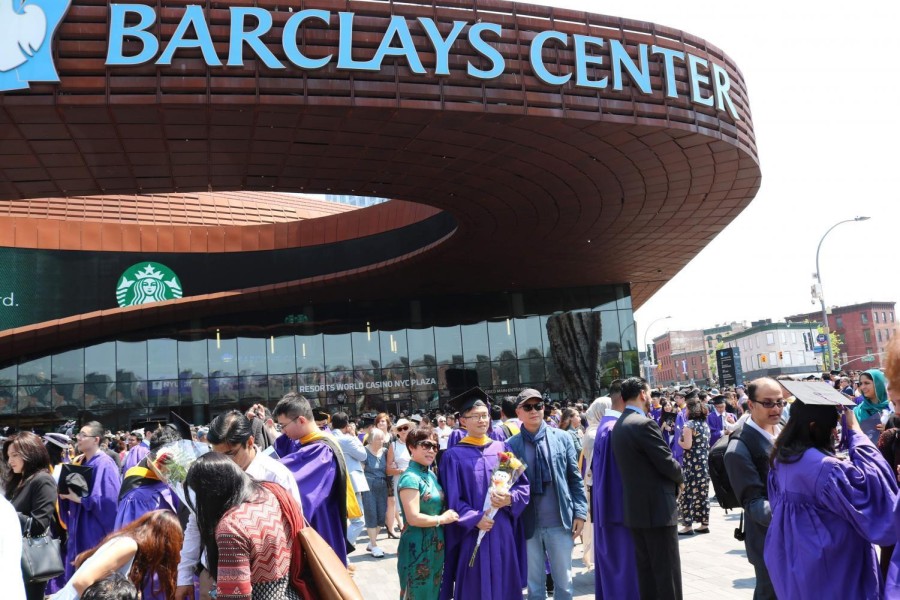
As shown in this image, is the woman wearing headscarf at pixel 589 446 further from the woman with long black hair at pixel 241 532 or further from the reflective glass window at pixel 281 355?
the reflective glass window at pixel 281 355

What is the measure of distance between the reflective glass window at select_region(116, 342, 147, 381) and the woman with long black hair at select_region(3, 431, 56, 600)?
916 inches

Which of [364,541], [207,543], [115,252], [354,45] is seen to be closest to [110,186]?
[354,45]

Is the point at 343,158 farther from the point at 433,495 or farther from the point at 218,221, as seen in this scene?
A: the point at 218,221

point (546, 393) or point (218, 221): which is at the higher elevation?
point (218, 221)

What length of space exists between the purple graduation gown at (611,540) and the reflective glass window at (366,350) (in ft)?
78.3

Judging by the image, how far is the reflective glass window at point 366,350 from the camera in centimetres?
2994

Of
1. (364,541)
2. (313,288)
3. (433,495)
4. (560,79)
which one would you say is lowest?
(364,541)

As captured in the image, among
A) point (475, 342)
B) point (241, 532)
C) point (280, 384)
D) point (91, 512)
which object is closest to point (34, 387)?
point (280, 384)

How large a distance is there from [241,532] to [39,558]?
3.49 meters

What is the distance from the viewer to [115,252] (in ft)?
91.4

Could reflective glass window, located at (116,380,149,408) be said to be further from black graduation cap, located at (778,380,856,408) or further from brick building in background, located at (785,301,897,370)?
brick building in background, located at (785,301,897,370)

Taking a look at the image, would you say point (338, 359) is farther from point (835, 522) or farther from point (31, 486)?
point (835, 522)

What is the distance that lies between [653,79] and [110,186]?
11959 mm

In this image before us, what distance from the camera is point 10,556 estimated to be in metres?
2.66
